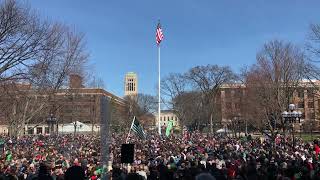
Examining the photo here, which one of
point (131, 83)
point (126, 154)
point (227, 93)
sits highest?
point (131, 83)

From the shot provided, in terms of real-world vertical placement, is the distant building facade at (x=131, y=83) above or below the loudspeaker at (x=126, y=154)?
above

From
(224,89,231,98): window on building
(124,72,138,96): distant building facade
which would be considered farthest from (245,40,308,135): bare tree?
(124,72,138,96): distant building facade

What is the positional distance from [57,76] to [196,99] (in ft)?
150

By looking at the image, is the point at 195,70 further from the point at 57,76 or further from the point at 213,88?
the point at 57,76

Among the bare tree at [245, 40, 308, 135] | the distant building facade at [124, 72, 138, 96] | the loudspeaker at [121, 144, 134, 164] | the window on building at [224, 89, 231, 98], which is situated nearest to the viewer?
the loudspeaker at [121, 144, 134, 164]

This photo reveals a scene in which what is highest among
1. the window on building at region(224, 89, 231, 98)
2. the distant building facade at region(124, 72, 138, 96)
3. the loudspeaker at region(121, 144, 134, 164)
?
the distant building facade at region(124, 72, 138, 96)

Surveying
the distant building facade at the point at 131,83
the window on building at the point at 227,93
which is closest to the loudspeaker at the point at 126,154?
the window on building at the point at 227,93

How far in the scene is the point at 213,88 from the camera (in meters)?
83.3

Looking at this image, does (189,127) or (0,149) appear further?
(189,127)

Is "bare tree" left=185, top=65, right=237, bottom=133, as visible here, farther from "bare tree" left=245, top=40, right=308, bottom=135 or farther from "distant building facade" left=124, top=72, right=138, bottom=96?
"distant building facade" left=124, top=72, right=138, bottom=96

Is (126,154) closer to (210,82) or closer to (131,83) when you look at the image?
(210,82)

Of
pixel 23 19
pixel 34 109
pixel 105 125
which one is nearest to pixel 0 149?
pixel 23 19

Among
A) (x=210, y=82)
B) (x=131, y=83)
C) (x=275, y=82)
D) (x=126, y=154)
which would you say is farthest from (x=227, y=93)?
(x=131, y=83)

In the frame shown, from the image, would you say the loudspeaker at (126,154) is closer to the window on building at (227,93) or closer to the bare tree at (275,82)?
the bare tree at (275,82)
